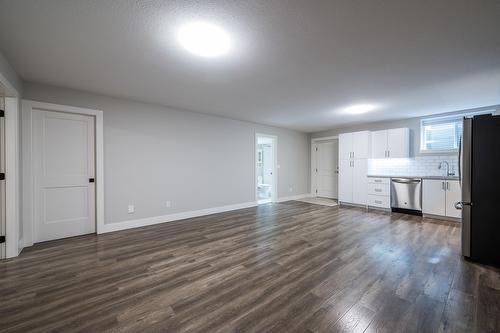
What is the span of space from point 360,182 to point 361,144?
3.49 feet

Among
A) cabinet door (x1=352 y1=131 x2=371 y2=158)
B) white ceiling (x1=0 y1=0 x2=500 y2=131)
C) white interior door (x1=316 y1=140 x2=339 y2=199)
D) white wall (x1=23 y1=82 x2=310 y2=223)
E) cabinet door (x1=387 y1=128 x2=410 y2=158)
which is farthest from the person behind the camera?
white interior door (x1=316 y1=140 x2=339 y2=199)

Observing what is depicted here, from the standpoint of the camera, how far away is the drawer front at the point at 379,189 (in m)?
5.41

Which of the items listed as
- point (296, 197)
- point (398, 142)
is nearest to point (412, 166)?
point (398, 142)

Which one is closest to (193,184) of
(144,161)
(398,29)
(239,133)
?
(144,161)

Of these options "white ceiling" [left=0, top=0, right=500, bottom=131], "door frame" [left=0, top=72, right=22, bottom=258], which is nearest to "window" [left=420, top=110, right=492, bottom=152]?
"white ceiling" [left=0, top=0, right=500, bottom=131]

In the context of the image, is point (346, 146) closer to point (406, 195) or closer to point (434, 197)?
point (406, 195)

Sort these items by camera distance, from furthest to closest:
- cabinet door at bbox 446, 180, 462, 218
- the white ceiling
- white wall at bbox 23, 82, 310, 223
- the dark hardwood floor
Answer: cabinet door at bbox 446, 180, 462, 218
white wall at bbox 23, 82, 310, 223
the white ceiling
the dark hardwood floor

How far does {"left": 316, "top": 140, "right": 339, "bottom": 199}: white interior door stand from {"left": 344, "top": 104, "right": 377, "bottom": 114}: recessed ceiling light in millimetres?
2670

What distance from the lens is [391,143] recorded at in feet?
18.2

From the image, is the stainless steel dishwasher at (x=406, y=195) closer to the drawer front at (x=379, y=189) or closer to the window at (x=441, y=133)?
the drawer front at (x=379, y=189)

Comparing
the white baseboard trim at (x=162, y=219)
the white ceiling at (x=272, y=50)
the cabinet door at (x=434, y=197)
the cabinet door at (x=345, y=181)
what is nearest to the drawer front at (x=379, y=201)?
the cabinet door at (x=345, y=181)

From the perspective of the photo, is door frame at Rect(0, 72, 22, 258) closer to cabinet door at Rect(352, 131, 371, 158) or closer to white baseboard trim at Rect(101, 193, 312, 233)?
white baseboard trim at Rect(101, 193, 312, 233)

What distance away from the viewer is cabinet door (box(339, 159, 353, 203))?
6.19m

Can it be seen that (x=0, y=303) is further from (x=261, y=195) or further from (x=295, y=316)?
(x=261, y=195)
